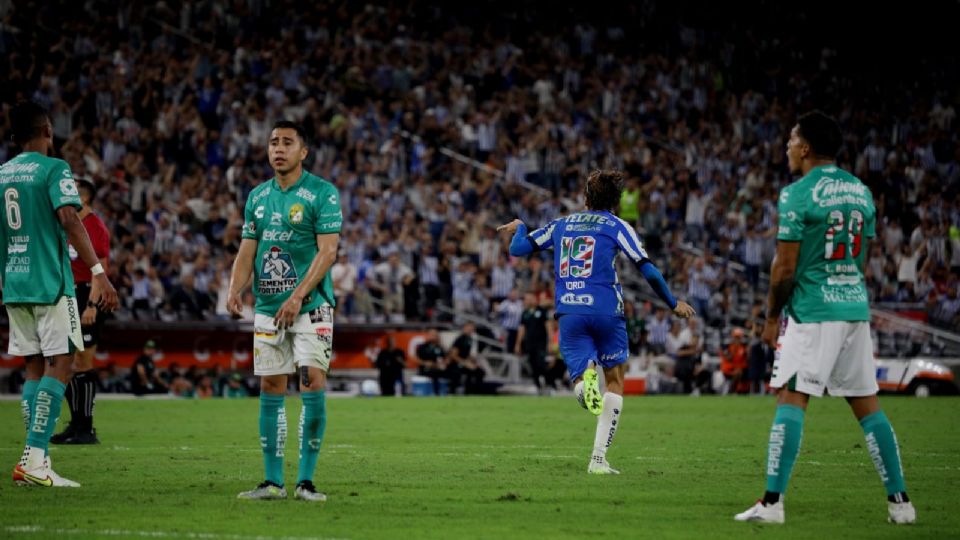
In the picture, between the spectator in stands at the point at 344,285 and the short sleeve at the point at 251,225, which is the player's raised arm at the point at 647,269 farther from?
the spectator in stands at the point at 344,285

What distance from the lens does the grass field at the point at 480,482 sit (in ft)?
31.3

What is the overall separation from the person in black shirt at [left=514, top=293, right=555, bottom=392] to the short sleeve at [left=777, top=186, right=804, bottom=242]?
2349 centimetres

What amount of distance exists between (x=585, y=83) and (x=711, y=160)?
5.08 metres

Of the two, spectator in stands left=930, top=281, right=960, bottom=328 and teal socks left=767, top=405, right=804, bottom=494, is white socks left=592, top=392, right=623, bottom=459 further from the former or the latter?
spectator in stands left=930, top=281, right=960, bottom=328

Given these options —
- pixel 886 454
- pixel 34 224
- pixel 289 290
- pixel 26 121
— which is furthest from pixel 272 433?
pixel 886 454

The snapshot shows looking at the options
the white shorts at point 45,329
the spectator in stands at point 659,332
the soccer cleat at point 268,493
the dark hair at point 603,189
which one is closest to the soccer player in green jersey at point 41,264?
the white shorts at point 45,329

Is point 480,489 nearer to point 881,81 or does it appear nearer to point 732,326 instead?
point 732,326

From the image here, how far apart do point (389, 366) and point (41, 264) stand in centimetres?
2101

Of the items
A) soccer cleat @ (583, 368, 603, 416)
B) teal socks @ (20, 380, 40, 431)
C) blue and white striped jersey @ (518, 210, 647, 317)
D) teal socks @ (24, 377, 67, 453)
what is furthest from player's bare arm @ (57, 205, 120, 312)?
soccer cleat @ (583, 368, 603, 416)

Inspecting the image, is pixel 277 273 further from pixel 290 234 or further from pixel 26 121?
pixel 26 121

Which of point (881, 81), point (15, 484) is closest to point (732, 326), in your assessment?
point (881, 81)

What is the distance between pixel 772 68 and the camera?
46.2 meters

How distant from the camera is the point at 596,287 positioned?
13.7 metres

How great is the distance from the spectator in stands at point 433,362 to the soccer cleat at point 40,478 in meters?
21.6
